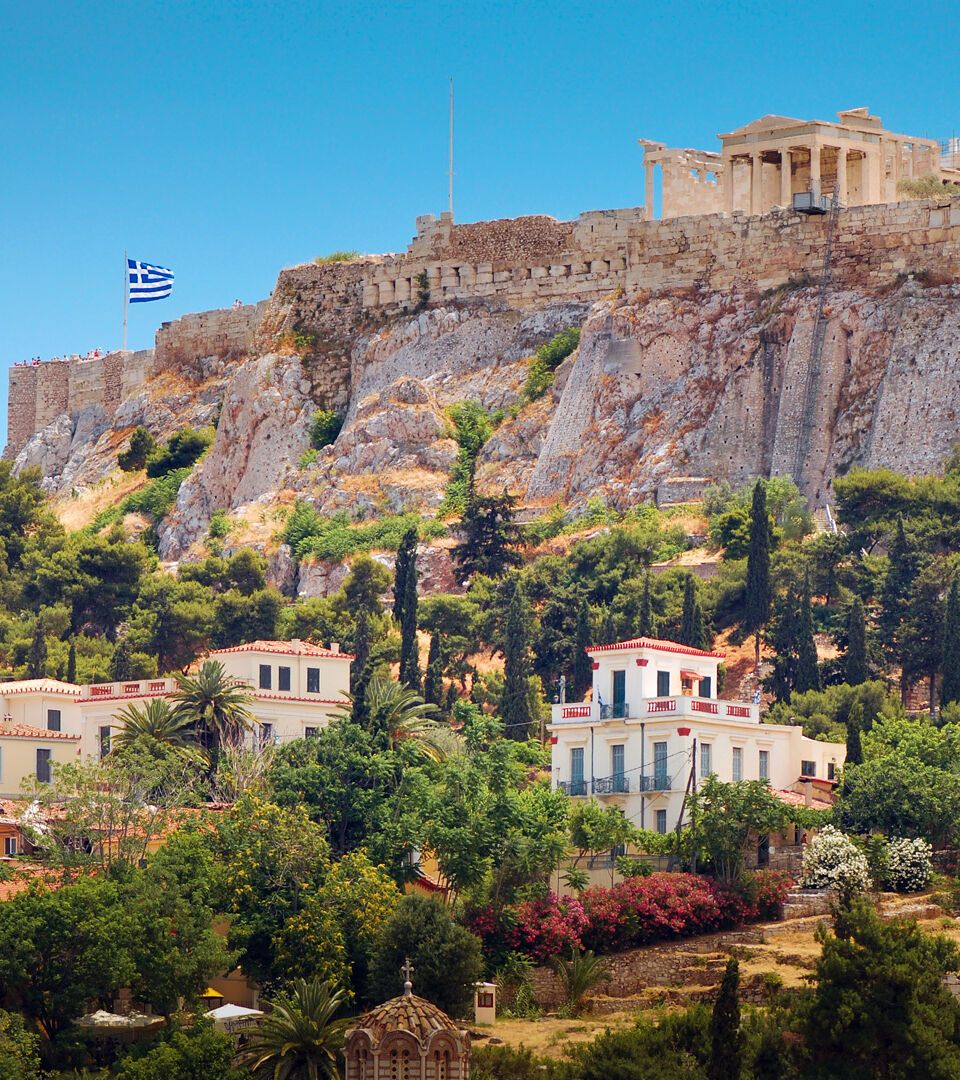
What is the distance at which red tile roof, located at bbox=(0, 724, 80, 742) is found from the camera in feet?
271

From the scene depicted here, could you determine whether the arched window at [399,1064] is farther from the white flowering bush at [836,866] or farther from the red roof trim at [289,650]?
the red roof trim at [289,650]

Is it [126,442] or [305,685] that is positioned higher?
[126,442]

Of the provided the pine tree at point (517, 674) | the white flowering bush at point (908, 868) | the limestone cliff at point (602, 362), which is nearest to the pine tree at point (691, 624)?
the pine tree at point (517, 674)

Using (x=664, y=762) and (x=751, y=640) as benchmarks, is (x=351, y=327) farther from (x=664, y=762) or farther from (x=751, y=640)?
(x=664, y=762)

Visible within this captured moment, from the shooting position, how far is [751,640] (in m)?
96.4

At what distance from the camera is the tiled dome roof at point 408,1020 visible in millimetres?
60031

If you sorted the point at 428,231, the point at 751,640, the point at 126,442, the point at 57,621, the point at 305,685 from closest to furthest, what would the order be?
1. the point at 305,685
2. the point at 751,640
3. the point at 57,621
4. the point at 428,231
5. the point at 126,442

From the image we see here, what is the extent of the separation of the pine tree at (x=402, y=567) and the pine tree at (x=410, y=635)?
8cm

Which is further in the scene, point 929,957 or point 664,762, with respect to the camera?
point 664,762

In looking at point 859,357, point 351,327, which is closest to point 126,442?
point 351,327

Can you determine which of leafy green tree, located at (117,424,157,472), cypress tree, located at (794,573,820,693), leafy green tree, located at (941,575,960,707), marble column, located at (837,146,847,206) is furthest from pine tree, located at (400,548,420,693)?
leafy green tree, located at (117,424,157,472)

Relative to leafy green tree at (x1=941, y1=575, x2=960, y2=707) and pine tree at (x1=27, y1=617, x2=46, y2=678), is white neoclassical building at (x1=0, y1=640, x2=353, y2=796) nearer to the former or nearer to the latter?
pine tree at (x1=27, y1=617, x2=46, y2=678)

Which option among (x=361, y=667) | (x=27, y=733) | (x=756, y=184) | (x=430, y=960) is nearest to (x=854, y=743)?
(x=430, y=960)

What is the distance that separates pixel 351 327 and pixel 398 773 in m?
46.7
